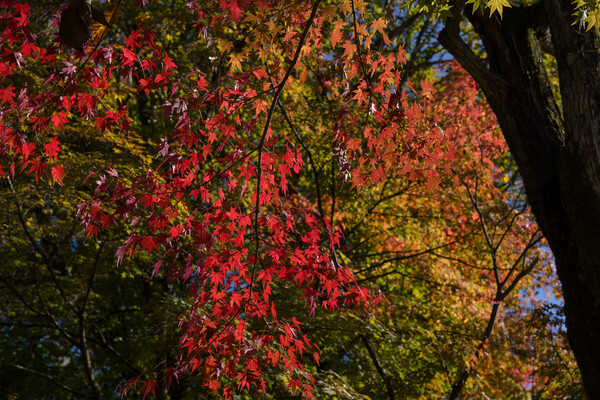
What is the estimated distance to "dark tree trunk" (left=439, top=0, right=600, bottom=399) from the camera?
3.72 metres

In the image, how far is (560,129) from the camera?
4.36m

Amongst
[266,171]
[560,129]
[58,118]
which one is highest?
[560,129]

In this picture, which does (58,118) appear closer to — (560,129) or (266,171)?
(266,171)

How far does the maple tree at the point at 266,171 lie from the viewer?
375cm

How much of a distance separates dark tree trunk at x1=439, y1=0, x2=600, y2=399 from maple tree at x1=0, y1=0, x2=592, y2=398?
Answer: 0.72 metres

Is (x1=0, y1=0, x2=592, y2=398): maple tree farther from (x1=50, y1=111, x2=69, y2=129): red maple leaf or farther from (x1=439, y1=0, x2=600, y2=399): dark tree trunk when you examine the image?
(x1=439, y1=0, x2=600, y2=399): dark tree trunk

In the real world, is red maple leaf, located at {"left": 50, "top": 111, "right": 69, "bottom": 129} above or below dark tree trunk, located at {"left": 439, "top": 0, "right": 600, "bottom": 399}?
below

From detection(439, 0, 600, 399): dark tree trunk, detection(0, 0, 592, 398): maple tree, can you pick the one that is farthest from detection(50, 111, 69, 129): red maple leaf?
detection(439, 0, 600, 399): dark tree trunk

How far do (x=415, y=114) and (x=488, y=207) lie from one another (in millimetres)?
5470

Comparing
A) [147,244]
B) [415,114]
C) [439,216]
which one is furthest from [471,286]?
[147,244]

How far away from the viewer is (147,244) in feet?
11.3

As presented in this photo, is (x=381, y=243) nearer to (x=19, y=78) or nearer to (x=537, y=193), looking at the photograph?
(x=537, y=193)

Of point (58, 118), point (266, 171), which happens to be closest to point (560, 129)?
point (266, 171)

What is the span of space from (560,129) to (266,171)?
8.24ft
